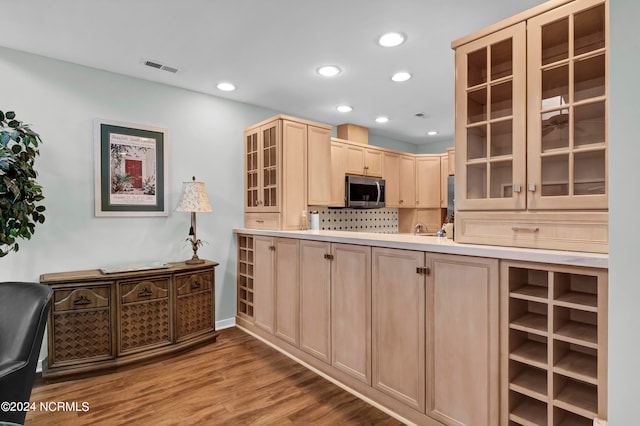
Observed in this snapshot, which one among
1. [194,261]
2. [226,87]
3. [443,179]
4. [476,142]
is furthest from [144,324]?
[443,179]

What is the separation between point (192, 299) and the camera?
3.25 meters

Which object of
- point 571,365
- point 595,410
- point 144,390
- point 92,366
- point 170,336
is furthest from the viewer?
point 170,336

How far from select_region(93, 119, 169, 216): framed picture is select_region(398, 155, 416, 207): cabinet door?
344 cm

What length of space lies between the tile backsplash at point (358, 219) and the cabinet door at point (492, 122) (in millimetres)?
2856

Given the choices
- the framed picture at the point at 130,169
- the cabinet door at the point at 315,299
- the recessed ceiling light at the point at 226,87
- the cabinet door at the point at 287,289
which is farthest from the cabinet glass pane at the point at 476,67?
the framed picture at the point at 130,169

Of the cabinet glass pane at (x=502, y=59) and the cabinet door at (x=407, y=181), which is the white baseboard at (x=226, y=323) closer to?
the cabinet door at (x=407, y=181)

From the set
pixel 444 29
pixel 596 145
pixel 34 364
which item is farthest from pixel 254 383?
pixel 444 29

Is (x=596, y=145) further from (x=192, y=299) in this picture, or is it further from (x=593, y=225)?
(x=192, y=299)

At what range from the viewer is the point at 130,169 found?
128 inches

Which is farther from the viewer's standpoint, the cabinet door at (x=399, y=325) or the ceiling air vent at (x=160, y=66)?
the ceiling air vent at (x=160, y=66)

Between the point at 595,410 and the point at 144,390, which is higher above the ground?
the point at 595,410

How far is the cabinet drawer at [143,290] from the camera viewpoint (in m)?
2.84

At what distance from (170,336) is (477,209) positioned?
9.02 feet

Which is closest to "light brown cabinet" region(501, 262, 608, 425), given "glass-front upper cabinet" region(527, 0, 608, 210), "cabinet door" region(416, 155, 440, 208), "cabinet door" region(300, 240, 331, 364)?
"glass-front upper cabinet" region(527, 0, 608, 210)
